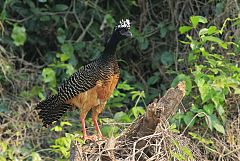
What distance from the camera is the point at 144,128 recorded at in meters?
3.43

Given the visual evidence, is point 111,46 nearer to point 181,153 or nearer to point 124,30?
point 124,30

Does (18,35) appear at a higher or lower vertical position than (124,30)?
lower

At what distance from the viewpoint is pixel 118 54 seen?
20.5 ft

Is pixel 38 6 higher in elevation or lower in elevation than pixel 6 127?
higher

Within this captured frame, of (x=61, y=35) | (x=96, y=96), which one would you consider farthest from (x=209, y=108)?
(x=61, y=35)

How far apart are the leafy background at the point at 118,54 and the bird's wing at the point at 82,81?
53cm

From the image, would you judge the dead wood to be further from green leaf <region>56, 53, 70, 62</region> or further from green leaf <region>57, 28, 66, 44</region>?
green leaf <region>57, 28, 66, 44</region>

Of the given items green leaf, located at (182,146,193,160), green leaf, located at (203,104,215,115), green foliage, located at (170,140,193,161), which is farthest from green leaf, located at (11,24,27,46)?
green leaf, located at (182,146,193,160)

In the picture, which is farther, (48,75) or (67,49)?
(67,49)

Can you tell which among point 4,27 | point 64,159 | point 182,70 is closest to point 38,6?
point 4,27

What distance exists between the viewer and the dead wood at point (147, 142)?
3371mm

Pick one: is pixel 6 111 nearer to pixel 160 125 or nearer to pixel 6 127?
pixel 6 127

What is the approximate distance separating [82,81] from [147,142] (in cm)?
112

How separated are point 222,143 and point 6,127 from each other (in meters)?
1.94
